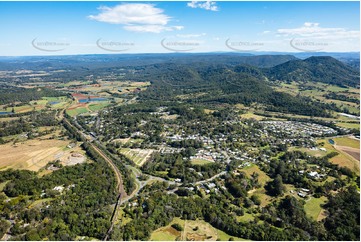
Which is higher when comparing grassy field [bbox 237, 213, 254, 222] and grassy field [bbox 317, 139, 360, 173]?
grassy field [bbox 317, 139, 360, 173]

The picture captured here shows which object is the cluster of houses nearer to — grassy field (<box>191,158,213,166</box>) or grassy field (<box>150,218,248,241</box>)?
grassy field (<box>191,158,213,166</box>)

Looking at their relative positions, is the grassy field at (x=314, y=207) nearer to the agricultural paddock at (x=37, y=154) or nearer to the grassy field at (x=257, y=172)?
the grassy field at (x=257, y=172)

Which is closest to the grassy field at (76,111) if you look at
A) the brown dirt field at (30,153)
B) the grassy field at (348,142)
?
the brown dirt field at (30,153)

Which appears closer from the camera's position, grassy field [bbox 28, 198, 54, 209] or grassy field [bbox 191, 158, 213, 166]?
grassy field [bbox 28, 198, 54, 209]

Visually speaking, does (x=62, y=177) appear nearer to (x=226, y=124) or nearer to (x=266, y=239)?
(x=266, y=239)

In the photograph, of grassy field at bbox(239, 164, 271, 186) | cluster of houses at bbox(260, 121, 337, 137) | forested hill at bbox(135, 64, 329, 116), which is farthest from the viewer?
forested hill at bbox(135, 64, 329, 116)

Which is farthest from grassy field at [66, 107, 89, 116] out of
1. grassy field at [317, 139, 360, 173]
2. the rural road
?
grassy field at [317, 139, 360, 173]

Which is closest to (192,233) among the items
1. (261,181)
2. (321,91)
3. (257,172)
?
(261,181)

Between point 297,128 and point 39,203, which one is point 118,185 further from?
point 297,128
